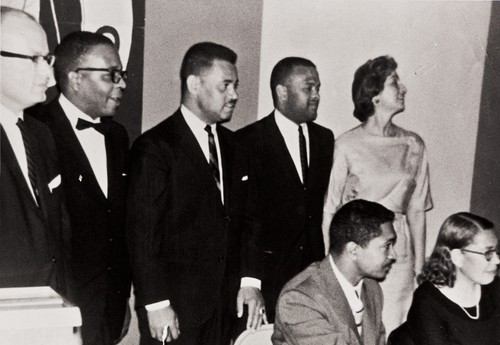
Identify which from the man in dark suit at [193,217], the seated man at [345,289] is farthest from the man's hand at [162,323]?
the seated man at [345,289]

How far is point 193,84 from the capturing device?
9.32 ft

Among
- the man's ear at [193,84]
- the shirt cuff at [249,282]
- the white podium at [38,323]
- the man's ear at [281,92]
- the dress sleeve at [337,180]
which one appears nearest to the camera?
the white podium at [38,323]

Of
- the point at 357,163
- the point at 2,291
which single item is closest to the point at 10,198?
the point at 2,291

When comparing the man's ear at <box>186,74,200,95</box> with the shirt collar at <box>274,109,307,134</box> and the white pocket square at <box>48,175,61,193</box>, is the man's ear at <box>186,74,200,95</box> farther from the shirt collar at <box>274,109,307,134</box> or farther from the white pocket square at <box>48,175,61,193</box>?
the white pocket square at <box>48,175,61,193</box>

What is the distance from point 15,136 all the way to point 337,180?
172cm

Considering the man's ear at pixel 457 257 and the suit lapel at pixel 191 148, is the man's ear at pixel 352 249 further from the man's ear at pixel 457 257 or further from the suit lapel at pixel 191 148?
the suit lapel at pixel 191 148

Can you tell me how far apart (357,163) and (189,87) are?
1.05 metres

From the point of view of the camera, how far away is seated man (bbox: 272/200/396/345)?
2.32m

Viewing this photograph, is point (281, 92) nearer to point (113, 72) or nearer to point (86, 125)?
point (113, 72)

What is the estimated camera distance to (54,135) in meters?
2.53

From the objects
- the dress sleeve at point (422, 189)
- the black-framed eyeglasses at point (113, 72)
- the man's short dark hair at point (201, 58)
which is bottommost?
the dress sleeve at point (422, 189)

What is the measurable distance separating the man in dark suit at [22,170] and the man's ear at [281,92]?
53.3 inches

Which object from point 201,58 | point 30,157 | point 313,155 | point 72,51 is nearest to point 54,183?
point 30,157

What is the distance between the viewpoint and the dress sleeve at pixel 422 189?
3646 mm
